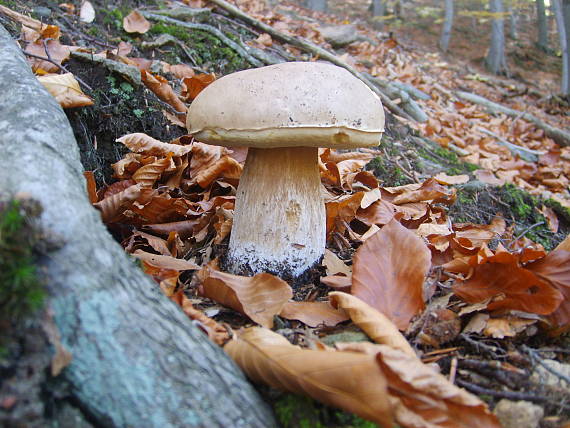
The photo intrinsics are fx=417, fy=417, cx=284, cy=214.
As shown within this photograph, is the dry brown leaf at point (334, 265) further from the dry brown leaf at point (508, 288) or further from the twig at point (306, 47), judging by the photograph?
the twig at point (306, 47)

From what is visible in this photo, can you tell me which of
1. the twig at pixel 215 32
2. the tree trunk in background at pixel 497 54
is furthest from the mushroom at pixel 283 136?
the tree trunk in background at pixel 497 54

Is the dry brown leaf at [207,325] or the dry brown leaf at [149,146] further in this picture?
the dry brown leaf at [149,146]

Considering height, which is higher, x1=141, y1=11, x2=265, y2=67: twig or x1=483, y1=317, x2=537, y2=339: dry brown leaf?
x1=141, y1=11, x2=265, y2=67: twig

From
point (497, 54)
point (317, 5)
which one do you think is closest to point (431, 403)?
point (497, 54)

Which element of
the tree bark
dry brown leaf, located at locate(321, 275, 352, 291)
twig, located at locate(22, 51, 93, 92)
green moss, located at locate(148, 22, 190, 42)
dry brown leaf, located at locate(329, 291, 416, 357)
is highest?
green moss, located at locate(148, 22, 190, 42)

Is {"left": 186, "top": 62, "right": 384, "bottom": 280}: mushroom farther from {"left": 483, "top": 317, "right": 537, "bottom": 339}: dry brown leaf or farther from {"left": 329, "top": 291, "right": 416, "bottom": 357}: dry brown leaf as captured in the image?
{"left": 483, "top": 317, "right": 537, "bottom": 339}: dry brown leaf

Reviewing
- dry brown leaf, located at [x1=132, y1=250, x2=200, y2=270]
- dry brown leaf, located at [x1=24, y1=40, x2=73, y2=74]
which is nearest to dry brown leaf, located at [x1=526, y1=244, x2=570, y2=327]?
dry brown leaf, located at [x1=132, y1=250, x2=200, y2=270]

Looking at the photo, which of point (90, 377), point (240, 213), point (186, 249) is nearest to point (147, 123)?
point (186, 249)
